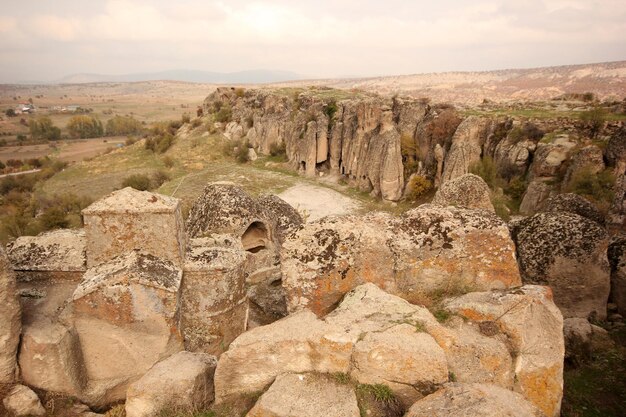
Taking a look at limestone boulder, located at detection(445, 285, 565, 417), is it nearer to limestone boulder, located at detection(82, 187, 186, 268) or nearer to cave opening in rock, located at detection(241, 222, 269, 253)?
limestone boulder, located at detection(82, 187, 186, 268)

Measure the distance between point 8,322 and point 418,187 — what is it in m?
23.9

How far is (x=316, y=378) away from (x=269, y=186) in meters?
26.8

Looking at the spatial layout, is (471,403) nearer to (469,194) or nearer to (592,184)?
(469,194)

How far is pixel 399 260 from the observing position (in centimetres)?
638

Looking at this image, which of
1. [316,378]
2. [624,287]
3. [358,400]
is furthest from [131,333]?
[624,287]

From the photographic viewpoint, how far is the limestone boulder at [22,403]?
5309 mm

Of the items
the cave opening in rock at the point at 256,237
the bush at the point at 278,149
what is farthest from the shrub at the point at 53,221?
the cave opening in rock at the point at 256,237

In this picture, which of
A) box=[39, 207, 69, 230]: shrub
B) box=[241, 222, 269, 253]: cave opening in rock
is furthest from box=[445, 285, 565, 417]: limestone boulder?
box=[39, 207, 69, 230]: shrub

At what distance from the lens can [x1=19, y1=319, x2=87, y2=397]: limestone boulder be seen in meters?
5.57

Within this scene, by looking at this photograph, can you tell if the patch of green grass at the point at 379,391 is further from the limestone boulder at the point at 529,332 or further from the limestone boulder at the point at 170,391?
the limestone boulder at the point at 170,391

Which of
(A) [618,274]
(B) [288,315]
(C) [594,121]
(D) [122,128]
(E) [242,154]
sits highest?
(C) [594,121]

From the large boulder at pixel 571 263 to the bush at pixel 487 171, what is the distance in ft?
43.5

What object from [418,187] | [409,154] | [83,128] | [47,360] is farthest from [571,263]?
[83,128]

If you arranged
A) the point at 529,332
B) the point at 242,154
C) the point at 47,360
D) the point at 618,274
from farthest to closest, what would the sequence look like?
the point at 242,154, the point at 618,274, the point at 47,360, the point at 529,332
